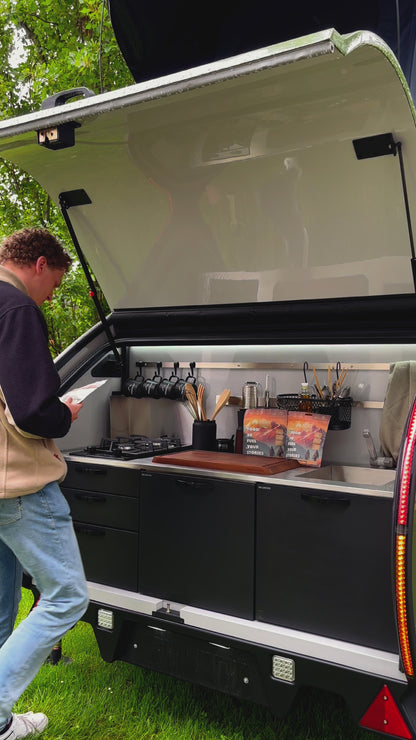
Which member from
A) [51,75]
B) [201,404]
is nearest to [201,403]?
[201,404]

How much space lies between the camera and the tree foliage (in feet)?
17.6

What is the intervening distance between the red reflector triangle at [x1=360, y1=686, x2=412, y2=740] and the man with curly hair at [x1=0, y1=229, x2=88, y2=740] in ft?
3.13

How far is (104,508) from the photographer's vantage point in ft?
8.32

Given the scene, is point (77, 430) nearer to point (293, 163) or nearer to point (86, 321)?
point (293, 163)

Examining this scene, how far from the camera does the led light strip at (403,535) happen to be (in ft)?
5.24

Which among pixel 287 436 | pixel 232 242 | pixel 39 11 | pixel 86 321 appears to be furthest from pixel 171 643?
pixel 39 11

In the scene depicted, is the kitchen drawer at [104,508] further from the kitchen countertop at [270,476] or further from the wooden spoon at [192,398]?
the wooden spoon at [192,398]

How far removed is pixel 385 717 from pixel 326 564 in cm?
45

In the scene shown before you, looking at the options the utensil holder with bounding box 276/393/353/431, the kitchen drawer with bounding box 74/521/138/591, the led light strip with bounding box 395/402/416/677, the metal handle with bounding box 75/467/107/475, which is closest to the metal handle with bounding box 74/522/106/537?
the kitchen drawer with bounding box 74/521/138/591

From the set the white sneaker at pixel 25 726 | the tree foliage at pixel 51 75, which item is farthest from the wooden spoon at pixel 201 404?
the tree foliage at pixel 51 75

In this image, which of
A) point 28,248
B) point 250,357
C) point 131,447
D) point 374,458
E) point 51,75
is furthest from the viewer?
point 51,75

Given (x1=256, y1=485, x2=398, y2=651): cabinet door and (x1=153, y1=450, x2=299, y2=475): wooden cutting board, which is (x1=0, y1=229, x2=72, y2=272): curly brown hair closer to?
(x1=153, y1=450, x2=299, y2=475): wooden cutting board

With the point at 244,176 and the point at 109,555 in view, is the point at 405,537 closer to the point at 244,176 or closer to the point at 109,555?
the point at 109,555

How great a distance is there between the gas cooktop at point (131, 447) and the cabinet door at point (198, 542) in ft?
0.84
